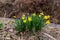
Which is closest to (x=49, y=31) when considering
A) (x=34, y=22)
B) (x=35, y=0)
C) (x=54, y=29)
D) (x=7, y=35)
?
(x=54, y=29)

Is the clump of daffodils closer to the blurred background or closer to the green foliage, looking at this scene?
the green foliage

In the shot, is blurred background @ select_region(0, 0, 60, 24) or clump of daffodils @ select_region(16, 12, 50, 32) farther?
blurred background @ select_region(0, 0, 60, 24)

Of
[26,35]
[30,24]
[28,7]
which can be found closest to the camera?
[30,24]

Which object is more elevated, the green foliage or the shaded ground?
the green foliage

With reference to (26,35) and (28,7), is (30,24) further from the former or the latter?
(28,7)

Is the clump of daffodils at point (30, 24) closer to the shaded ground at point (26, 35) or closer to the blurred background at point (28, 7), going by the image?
the shaded ground at point (26, 35)

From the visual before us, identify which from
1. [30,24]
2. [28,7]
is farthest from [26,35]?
[28,7]

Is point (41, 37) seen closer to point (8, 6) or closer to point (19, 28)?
point (19, 28)

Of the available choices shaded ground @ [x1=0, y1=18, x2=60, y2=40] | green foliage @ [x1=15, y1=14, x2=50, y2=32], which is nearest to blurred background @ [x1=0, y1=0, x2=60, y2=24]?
shaded ground @ [x1=0, y1=18, x2=60, y2=40]

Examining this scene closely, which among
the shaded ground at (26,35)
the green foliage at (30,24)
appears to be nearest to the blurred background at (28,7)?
the shaded ground at (26,35)
